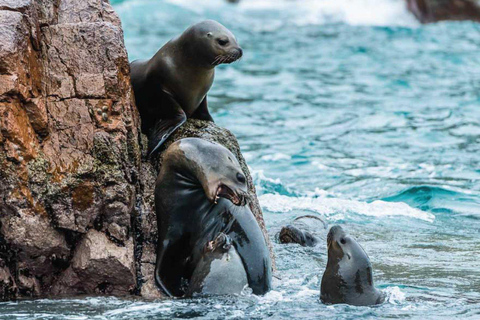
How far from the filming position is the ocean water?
4.98 m

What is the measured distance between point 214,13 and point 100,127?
73.3ft

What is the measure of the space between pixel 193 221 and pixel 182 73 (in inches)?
48.8

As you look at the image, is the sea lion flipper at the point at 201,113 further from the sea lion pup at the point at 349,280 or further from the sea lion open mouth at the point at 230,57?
the sea lion pup at the point at 349,280

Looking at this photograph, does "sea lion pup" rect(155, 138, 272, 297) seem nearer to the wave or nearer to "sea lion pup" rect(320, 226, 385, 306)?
"sea lion pup" rect(320, 226, 385, 306)

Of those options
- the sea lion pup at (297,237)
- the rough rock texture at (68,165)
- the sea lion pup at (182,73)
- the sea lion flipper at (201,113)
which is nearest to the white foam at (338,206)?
the sea lion pup at (297,237)

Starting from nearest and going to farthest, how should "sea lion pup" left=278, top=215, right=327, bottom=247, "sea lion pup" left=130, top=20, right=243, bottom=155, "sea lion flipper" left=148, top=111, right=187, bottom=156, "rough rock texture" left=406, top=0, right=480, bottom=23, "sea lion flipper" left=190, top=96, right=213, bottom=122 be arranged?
1. "sea lion flipper" left=148, top=111, right=187, bottom=156
2. "sea lion pup" left=130, top=20, right=243, bottom=155
3. "sea lion flipper" left=190, top=96, right=213, bottom=122
4. "sea lion pup" left=278, top=215, right=327, bottom=247
5. "rough rock texture" left=406, top=0, right=480, bottom=23

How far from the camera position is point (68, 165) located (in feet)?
15.9

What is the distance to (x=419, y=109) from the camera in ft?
48.5

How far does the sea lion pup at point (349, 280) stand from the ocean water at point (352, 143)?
97 millimetres

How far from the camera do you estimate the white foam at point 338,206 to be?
8.73m

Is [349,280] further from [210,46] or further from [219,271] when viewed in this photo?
[210,46]

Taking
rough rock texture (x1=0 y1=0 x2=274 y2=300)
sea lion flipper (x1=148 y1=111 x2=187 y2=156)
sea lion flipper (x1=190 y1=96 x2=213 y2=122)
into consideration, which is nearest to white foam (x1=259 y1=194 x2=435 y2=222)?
sea lion flipper (x1=190 y1=96 x2=213 y2=122)

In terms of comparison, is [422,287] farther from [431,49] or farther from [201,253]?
[431,49]

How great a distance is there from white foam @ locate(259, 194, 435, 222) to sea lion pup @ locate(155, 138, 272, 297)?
3.77 metres
